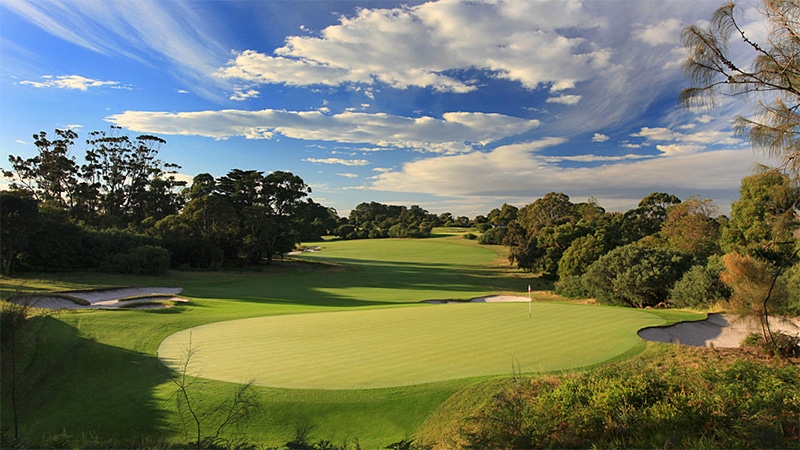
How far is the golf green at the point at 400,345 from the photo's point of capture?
8469 mm

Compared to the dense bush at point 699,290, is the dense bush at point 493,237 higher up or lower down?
higher up

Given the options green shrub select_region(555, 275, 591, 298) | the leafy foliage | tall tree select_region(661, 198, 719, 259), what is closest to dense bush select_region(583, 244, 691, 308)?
green shrub select_region(555, 275, 591, 298)

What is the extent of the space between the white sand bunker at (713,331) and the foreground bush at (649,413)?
15.9ft

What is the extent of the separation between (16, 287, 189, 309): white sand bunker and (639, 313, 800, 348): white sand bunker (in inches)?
774

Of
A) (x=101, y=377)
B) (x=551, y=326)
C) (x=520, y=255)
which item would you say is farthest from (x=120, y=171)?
(x=551, y=326)

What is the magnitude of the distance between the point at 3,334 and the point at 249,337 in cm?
645

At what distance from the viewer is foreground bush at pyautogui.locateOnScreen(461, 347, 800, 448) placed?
486 centimetres

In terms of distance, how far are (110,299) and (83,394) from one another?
53.6ft

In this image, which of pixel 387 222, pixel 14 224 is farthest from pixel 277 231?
pixel 387 222

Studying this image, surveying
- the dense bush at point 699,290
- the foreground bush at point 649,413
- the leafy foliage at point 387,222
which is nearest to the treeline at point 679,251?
the dense bush at point 699,290

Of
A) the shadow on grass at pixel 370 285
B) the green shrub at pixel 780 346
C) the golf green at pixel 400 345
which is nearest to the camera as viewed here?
the golf green at pixel 400 345

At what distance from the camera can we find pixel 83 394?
824 cm

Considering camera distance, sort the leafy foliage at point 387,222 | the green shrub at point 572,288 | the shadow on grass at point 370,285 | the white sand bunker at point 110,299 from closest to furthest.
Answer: the white sand bunker at point 110,299 → the shadow on grass at point 370,285 → the green shrub at point 572,288 → the leafy foliage at point 387,222

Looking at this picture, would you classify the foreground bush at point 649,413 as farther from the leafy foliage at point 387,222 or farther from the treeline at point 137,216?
the leafy foliage at point 387,222
